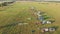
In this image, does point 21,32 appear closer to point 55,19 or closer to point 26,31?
point 26,31

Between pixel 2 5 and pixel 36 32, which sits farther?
pixel 2 5

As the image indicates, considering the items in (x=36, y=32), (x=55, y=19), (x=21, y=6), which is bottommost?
(x=36, y=32)

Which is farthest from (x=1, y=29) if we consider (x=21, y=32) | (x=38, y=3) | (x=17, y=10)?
(x=38, y=3)

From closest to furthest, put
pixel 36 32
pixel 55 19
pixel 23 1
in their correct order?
pixel 36 32, pixel 55 19, pixel 23 1

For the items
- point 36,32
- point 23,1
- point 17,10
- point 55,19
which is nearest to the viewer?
point 36,32

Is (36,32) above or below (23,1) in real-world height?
below

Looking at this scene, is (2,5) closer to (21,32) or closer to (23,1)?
(23,1)
